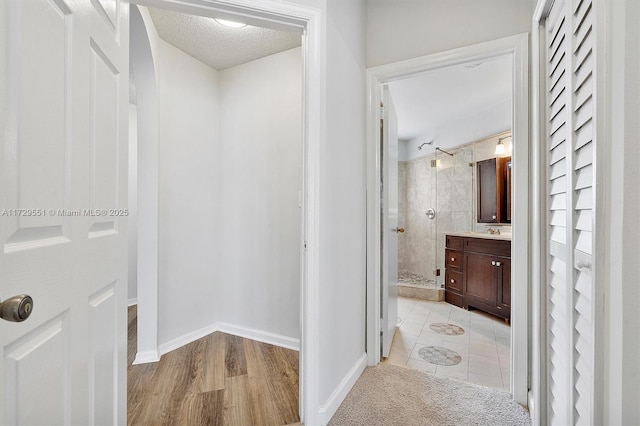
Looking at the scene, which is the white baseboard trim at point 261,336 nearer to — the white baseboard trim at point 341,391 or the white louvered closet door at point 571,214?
the white baseboard trim at point 341,391

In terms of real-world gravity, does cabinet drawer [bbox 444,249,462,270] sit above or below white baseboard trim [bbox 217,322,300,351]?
above

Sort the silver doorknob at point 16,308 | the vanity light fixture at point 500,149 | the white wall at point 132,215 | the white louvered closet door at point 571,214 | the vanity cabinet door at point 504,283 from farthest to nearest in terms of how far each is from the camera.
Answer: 1. the white wall at point 132,215
2. the vanity light fixture at point 500,149
3. the vanity cabinet door at point 504,283
4. the white louvered closet door at point 571,214
5. the silver doorknob at point 16,308

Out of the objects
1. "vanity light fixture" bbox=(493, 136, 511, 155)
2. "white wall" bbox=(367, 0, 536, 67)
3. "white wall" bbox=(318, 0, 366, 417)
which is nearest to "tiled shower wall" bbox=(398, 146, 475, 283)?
"vanity light fixture" bbox=(493, 136, 511, 155)

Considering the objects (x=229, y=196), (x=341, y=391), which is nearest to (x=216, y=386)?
(x=341, y=391)

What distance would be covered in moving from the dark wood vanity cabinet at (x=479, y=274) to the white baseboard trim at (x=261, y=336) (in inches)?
85.5

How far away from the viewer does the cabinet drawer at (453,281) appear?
3.73 m

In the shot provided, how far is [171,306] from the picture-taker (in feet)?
7.92

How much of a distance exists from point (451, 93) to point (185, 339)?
12.1ft

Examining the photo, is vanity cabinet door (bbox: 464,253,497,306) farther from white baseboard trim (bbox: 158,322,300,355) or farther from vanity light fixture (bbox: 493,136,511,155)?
white baseboard trim (bbox: 158,322,300,355)

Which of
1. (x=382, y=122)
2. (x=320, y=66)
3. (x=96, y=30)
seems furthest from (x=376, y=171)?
(x=96, y=30)

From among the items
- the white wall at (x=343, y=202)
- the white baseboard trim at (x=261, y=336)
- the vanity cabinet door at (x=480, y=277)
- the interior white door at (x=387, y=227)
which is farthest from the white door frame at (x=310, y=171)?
the vanity cabinet door at (x=480, y=277)

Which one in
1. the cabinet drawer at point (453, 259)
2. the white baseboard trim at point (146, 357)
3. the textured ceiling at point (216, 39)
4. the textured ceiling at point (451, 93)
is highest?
the textured ceiling at point (451, 93)

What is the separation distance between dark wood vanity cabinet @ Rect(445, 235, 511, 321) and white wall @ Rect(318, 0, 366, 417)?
1885mm

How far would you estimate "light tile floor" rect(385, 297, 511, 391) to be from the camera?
2100 millimetres
